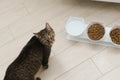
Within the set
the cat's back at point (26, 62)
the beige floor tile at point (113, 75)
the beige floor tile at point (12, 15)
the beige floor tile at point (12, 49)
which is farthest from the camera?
the beige floor tile at point (12, 15)

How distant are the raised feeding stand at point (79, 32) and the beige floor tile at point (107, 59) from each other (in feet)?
0.15

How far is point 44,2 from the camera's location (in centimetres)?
165

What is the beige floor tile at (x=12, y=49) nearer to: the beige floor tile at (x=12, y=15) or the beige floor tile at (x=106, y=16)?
the beige floor tile at (x=12, y=15)

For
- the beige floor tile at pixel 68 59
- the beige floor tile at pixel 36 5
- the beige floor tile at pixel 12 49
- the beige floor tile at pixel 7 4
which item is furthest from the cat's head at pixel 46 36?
the beige floor tile at pixel 7 4

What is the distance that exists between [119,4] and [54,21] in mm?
475

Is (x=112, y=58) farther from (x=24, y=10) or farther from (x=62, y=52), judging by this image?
(x=24, y=10)

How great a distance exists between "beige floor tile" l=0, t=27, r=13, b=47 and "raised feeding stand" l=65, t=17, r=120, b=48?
42 centimetres

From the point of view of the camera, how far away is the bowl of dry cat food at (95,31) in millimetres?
1342

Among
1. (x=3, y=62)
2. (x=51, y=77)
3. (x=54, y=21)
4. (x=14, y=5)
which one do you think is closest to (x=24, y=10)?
(x=14, y=5)

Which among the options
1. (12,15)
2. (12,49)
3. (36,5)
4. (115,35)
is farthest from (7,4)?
(115,35)

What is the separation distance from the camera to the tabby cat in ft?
3.66

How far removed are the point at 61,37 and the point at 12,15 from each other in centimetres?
43

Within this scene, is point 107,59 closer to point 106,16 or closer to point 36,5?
point 106,16

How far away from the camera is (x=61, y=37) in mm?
1467
